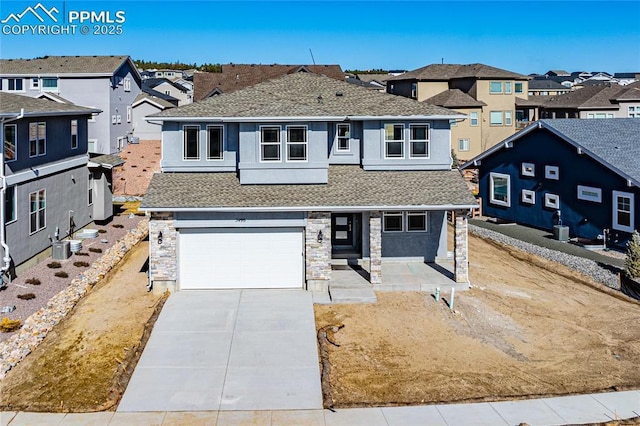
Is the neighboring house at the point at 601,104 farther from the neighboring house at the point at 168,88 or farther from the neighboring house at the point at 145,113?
the neighboring house at the point at 168,88

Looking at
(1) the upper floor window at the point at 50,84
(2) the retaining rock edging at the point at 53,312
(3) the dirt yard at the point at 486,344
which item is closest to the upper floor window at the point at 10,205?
(2) the retaining rock edging at the point at 53,312

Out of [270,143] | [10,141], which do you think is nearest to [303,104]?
[270,143]

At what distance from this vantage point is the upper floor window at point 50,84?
4722cm

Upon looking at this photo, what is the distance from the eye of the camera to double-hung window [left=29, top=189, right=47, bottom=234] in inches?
831

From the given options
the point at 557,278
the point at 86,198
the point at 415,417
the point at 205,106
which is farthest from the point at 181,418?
the point at 86,198

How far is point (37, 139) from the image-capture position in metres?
22.3

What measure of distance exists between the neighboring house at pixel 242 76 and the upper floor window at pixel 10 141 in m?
28.1

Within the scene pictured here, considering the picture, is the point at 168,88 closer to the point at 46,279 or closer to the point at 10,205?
the point at 10,205

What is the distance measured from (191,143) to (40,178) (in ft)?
21.4

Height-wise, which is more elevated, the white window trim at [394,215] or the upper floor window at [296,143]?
the upper floor window at [296,143]

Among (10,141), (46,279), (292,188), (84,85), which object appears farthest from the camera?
(84,85)

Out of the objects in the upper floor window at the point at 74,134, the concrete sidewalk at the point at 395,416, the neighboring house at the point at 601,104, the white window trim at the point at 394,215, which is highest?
the neighboring house at the point at 601,104

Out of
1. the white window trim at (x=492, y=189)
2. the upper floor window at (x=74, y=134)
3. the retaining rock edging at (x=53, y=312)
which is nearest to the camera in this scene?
the retaining rock edging at (x=53, y=312)

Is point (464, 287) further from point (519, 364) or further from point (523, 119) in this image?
point (523, 119)
